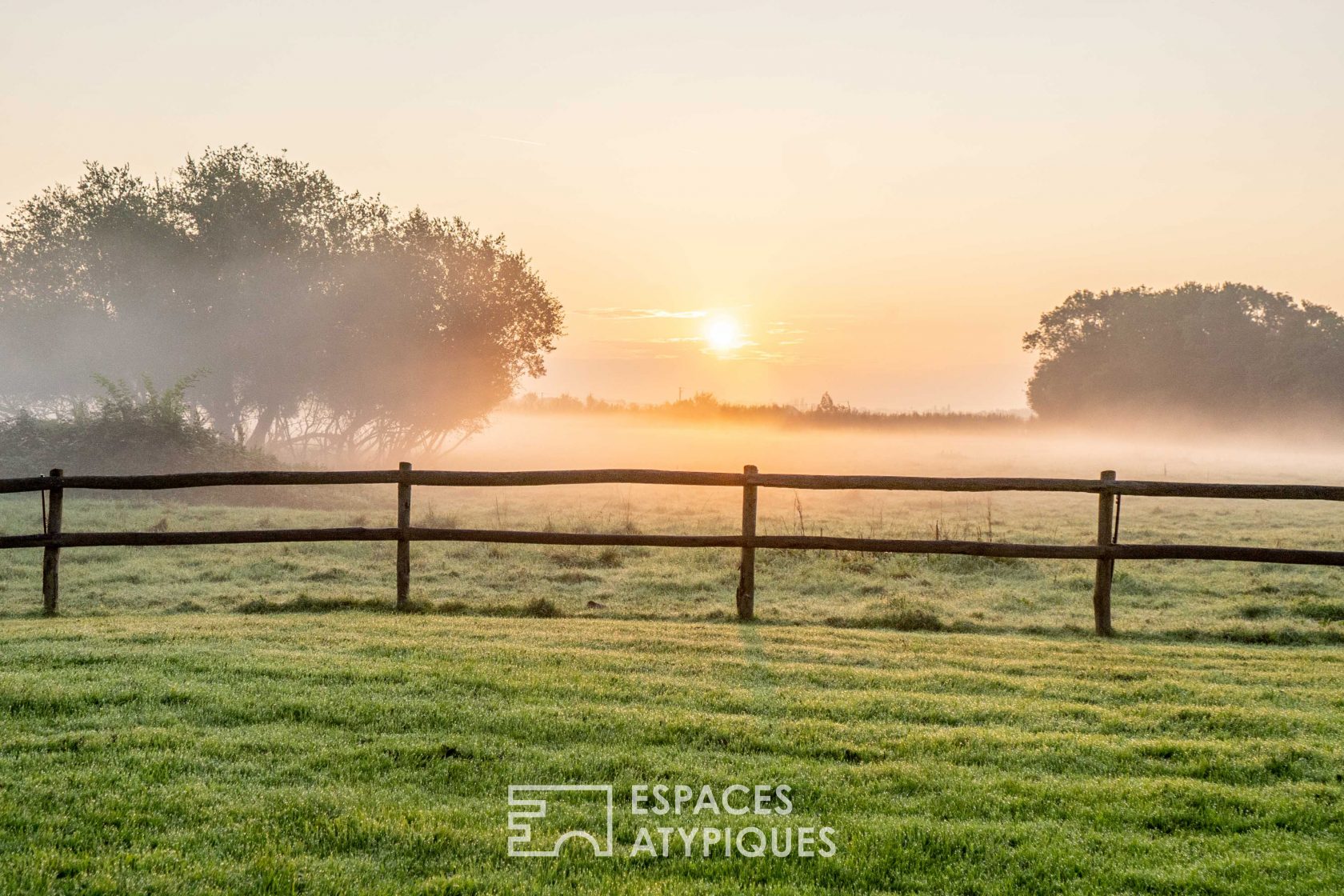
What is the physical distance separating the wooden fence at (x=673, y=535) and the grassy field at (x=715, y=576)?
0.75m

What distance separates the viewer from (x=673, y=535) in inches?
425

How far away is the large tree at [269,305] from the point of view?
34.7 m

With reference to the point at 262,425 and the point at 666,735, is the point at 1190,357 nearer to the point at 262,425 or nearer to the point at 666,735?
the point at 262,425

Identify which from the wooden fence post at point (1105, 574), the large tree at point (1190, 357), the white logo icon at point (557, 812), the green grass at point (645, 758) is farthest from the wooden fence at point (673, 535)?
the large tree at point (1190, 357)

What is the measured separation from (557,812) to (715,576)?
9.84m

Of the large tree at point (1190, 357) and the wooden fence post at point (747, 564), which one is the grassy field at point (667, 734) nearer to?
the wooden fence post at point (747, 564)

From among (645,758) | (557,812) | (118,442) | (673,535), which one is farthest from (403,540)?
(118,442)

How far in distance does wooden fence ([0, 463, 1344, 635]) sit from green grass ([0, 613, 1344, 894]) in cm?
174

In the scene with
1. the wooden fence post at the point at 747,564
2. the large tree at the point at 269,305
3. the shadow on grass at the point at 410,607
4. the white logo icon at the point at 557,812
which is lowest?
the shadow on grass at the point at 410,607

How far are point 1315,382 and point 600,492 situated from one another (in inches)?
1991

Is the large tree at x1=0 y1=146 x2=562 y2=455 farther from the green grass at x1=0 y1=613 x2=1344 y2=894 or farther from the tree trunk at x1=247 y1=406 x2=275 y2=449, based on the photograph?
the green grass at x1=0 y1=613 x2=1344 y2=894

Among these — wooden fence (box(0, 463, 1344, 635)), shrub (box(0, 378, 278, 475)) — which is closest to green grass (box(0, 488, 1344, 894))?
wooden fence (box(0, 463, 1344, 635))

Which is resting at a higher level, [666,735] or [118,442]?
[118,442]

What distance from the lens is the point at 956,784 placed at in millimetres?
5090
